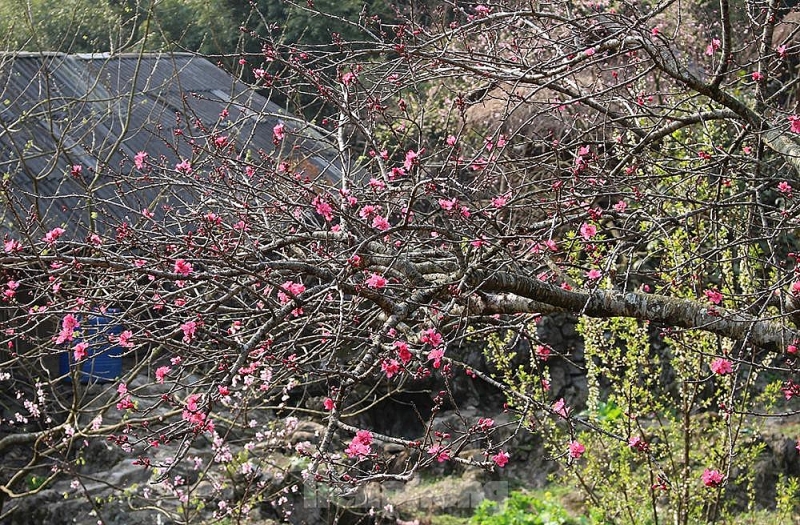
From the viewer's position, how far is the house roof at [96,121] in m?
7.00

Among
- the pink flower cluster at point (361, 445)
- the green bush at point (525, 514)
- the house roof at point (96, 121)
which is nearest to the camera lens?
the pink flower cluster at point (361, 445)

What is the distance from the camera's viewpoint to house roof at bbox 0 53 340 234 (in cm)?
700

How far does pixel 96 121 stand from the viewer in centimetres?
802

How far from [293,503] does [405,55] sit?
202 inches

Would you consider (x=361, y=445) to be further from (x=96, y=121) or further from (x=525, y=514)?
(x=96, y=121)

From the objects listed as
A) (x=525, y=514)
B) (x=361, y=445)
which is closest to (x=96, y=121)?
(x=525, y=514)

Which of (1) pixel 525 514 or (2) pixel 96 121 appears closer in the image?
(1) pixel 525 514

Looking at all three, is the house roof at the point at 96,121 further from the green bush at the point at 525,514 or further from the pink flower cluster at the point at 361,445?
the pink flower cluster at the point at 361,445

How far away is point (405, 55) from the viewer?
3.05 m

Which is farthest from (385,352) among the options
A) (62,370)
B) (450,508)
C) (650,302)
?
(62,370)

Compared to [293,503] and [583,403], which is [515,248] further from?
[583,403]

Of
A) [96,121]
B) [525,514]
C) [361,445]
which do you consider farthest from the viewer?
[96,121]

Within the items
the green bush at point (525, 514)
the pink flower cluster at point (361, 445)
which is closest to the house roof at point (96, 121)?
the green bush at point (525, 514)

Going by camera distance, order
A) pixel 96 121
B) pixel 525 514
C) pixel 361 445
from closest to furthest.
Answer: pixel 361 445
pixel 525 514
pixel 96 121
